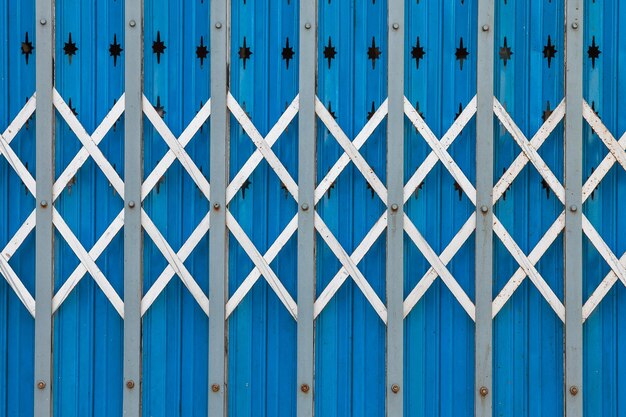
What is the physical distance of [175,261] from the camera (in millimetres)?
3971

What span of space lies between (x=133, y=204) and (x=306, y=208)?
0.93m

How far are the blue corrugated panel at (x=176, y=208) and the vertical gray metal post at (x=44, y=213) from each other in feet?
1.69

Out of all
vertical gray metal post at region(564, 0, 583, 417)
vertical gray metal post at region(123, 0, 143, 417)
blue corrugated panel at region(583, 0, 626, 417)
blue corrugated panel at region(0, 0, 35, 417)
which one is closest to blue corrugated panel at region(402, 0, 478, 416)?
vertical gray metal post at region(564, 0, 583, 417)

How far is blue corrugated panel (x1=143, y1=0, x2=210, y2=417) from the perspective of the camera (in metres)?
4.06

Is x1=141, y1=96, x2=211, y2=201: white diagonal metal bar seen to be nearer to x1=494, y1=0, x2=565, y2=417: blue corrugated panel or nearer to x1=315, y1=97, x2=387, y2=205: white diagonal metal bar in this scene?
x1=315, y1=97, x2=387, y2=205: white diagonal metal bar

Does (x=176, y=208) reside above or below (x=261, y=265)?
above

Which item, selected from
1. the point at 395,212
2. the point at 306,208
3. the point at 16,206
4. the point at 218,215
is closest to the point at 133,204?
the point at 218,215

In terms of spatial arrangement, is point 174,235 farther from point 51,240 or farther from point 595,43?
point 595,43

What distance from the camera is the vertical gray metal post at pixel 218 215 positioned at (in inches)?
156

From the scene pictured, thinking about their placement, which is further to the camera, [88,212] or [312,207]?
[88,212]

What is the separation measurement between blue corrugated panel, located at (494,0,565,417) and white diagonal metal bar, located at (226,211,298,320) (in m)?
1.13

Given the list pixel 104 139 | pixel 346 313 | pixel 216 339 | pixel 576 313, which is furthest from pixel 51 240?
pixel 576 313

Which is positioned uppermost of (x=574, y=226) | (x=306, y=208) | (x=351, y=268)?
(x=306, y=208)

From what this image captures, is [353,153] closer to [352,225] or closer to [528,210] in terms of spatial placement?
[352,225]
